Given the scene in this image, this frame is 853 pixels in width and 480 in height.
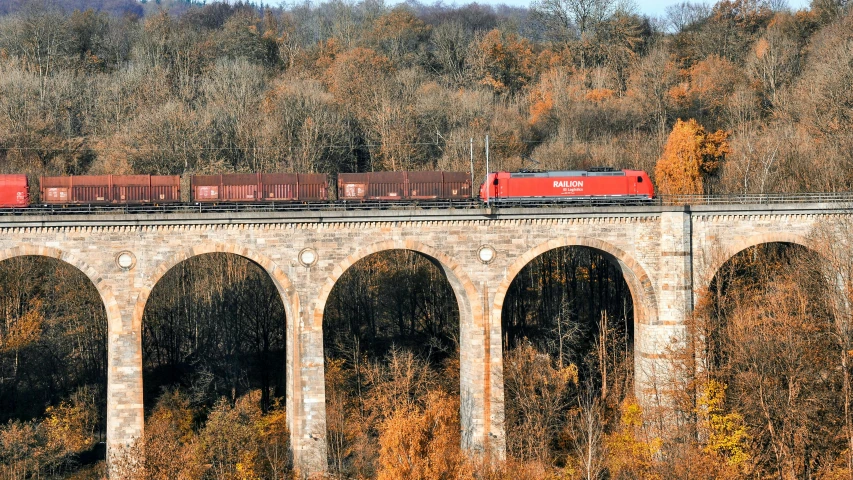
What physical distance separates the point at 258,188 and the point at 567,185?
1578 centimetres

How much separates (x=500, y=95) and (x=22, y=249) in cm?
5685

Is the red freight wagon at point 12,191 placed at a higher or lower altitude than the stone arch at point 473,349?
higher

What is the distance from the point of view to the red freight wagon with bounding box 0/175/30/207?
4275 cm

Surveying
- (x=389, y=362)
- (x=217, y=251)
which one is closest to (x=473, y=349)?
(x=217, y=251)

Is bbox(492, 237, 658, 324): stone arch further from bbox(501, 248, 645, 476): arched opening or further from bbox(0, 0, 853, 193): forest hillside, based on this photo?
bbox(0, 0, 853, 193): forest hillside

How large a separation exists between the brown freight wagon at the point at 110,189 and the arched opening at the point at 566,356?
1815 centimetres

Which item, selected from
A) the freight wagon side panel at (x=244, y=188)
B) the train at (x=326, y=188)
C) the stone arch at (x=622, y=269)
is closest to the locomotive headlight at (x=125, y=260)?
the train at (x=326, y=188)

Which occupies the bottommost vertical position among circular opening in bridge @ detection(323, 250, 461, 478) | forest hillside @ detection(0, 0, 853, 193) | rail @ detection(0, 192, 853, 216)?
circular opening in bridge @ detection(323, 250, 461, 478)

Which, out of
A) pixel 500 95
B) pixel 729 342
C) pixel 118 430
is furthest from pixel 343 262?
pixel 500 95

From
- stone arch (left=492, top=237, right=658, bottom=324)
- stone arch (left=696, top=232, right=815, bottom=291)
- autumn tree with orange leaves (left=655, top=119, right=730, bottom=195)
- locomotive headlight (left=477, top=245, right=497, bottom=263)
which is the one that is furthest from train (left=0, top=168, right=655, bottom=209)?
autumn tree with orange leaves (left=655, top=119, right=730, bottom=195)

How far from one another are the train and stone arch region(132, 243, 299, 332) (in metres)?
3.62

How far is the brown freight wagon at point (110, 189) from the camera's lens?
44.0m

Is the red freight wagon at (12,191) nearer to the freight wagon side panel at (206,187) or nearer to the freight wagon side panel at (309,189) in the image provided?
the freight wagon side panel at (206,187)

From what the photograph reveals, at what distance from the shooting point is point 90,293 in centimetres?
5950
